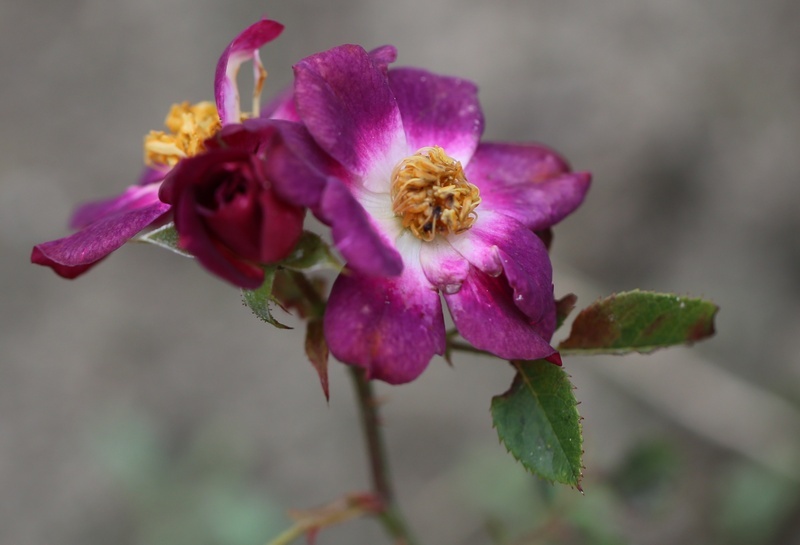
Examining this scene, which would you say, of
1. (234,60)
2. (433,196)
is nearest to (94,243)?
(234,60)

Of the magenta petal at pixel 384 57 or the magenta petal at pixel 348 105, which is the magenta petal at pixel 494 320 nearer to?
the magenta petal at pixel 348 105

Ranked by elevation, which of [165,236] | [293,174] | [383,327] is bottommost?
[383,327]

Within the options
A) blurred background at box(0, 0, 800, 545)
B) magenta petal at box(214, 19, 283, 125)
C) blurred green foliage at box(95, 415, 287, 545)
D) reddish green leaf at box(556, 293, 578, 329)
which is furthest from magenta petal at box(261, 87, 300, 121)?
blurred background at box(0, 0, 800, 545)

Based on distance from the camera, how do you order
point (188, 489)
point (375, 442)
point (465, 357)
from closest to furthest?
point (375, 442)
point (188, 489)
point (465, 357)

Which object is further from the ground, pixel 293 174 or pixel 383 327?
pixel 293 174

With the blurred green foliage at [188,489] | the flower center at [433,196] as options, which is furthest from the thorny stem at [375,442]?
the blurred green foliage at [188,489]

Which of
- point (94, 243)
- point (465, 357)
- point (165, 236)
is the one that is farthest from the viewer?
point (465, 357)

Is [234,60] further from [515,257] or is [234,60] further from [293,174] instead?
[515,257]
